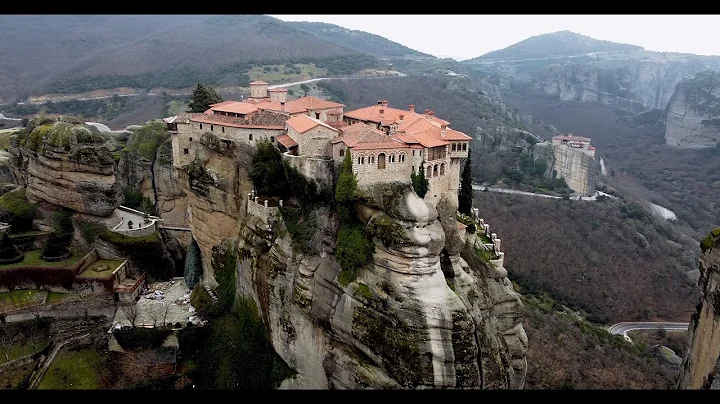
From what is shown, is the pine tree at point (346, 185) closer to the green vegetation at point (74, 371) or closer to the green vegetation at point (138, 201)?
the green vegetation at point (74, 371)

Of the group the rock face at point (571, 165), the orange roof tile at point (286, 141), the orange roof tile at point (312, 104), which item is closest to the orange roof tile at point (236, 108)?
the orange roof tile at point (312, 104)

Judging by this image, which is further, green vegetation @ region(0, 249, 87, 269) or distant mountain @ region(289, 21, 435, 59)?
distant mountain @ region(289, 21, 435, 59)

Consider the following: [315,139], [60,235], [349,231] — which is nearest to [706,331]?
[349,231]

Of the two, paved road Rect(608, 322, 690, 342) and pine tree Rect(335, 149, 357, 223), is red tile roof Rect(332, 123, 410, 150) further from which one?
paved road Rect(608, 322, 690, 342)

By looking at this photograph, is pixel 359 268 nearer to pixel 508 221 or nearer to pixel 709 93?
pixel 508 221

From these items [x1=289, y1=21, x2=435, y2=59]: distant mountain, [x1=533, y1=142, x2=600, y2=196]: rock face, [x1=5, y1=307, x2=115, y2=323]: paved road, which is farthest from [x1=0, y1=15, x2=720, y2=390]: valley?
[x1=289, y1=21, x2=435, y2=59]: distant mountain

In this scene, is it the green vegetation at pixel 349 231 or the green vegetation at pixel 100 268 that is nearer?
the green vegetation at pixel 349 231

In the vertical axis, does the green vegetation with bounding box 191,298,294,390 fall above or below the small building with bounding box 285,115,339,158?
below
